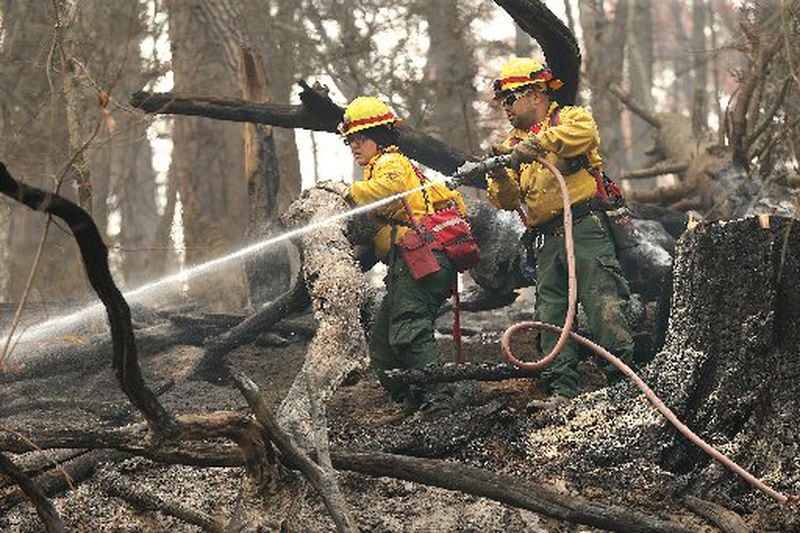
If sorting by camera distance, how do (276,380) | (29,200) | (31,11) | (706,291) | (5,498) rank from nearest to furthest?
(29,200) < (5,498) < (706,291) < (276,380) < (31,11)

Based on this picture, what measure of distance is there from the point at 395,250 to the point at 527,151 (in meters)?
1.07

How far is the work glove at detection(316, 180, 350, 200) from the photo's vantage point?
6.39 meters

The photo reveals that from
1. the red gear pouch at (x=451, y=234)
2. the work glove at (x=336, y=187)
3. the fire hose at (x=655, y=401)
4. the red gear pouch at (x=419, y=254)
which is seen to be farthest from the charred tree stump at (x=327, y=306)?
the fire hose at (x=655, y=401)

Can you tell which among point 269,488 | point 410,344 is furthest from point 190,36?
point 269,488

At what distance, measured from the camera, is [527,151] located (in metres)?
5.77

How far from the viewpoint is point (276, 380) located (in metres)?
7.07

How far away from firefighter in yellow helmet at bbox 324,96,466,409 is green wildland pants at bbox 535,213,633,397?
639mm

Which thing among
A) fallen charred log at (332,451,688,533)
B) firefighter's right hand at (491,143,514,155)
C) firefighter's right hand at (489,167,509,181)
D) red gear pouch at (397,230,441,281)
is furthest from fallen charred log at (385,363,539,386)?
fallen charred log at (332,451,688,533)

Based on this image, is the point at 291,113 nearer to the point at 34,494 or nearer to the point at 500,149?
the point at 500,149

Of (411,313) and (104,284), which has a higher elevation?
(104,284)

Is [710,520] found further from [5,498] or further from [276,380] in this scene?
[276,380]

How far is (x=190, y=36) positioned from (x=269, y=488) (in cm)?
750

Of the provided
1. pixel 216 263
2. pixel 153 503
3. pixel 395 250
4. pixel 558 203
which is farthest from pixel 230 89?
pixel 153 503

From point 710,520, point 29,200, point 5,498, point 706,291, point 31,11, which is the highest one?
point 31,11
